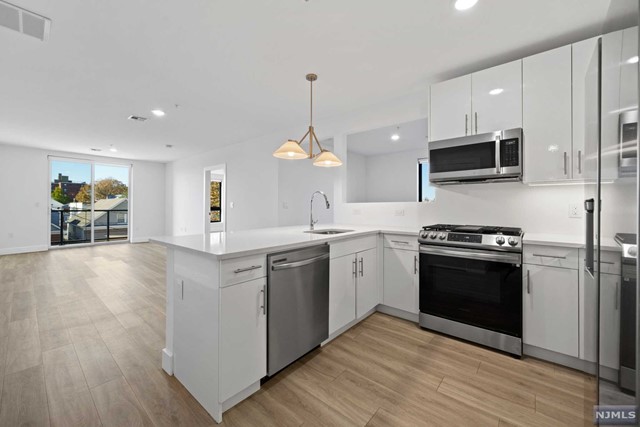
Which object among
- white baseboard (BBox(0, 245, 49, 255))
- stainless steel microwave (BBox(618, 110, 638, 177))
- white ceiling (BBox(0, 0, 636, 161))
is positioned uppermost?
white ceiling (BBox(0, 0, 636, 161))

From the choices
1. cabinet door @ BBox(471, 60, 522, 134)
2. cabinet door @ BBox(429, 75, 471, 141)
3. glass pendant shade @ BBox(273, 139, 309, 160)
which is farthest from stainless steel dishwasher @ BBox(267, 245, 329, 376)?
cabinet door @ BBox(471, 60, 522, 134)

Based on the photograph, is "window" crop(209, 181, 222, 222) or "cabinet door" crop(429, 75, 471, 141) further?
"window" crop(209, 181, 222, 222)

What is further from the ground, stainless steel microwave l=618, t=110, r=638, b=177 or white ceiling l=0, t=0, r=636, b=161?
white ceiling l=0, t=0, r=636, b=161

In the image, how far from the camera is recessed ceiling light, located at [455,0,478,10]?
5.81ft

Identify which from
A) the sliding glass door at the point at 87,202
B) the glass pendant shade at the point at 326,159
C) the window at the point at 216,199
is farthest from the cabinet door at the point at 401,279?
the sliding glass door at the point at 87,202

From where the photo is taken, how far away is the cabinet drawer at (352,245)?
2.33m

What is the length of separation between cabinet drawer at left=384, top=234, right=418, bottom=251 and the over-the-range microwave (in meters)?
0.64

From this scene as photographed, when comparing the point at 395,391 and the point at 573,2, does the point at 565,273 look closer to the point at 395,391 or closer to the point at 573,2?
the point at 395,391

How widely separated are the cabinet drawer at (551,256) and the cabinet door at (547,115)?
0.58 meters

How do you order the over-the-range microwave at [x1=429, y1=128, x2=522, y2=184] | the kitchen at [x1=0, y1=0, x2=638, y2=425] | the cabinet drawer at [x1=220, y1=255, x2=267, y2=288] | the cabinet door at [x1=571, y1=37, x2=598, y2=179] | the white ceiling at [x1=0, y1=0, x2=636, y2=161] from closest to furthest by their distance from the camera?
the kitchen at [x1=0, y1=0, x2=638, y2=425]
the cabinet drawer at [x1=220, y1=255, x2=267, y2=288]
the white ceiling at [x1=0, y1=0, x2=636, y2=161]
the cabinet door at [x1=571, y1=37, x2=598, y2=179]
the over-the-range microwave at [x1=429, y1=128, x2=522, y2=184]

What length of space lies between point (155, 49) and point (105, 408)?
269cm

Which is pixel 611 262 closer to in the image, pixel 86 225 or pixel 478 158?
pixel 478 158

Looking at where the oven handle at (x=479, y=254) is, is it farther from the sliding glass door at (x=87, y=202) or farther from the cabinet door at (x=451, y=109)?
the sliding glass door at (x=87, y=202)

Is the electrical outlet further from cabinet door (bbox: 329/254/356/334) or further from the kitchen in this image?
cabinet door (bbox: 329/254/356/334)
